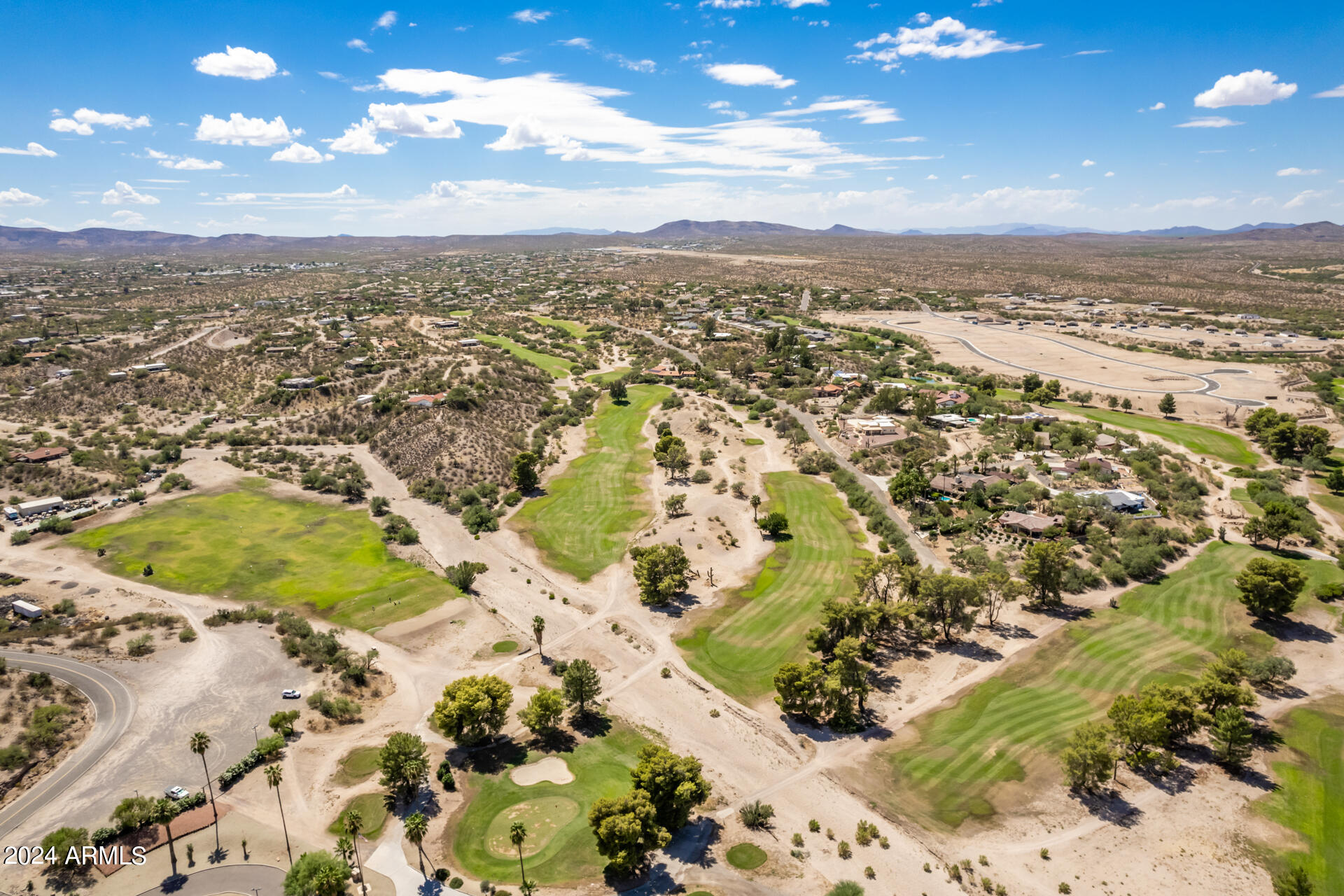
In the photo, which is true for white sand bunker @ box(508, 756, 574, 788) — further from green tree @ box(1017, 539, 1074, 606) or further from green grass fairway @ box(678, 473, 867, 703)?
green tree @ box(1017, 539, 1074, 606)

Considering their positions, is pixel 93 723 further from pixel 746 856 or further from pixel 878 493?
pixel 878 493

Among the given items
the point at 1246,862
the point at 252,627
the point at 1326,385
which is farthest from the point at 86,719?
the point at 1326,385

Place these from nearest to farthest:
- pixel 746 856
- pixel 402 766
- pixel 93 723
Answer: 1. pixel 746 856
2. pixel 402 766
3. pixel 93 723

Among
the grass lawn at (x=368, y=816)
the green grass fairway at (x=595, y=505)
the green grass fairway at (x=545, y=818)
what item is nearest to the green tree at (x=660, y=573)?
the green grass fairway at (x=595, y=505)

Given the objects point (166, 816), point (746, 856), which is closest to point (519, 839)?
point (746, 856)

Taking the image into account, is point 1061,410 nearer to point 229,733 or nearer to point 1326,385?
point 1326,385

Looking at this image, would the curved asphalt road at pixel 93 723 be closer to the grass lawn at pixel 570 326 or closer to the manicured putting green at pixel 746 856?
the manicured putting green at pixel 746 856
